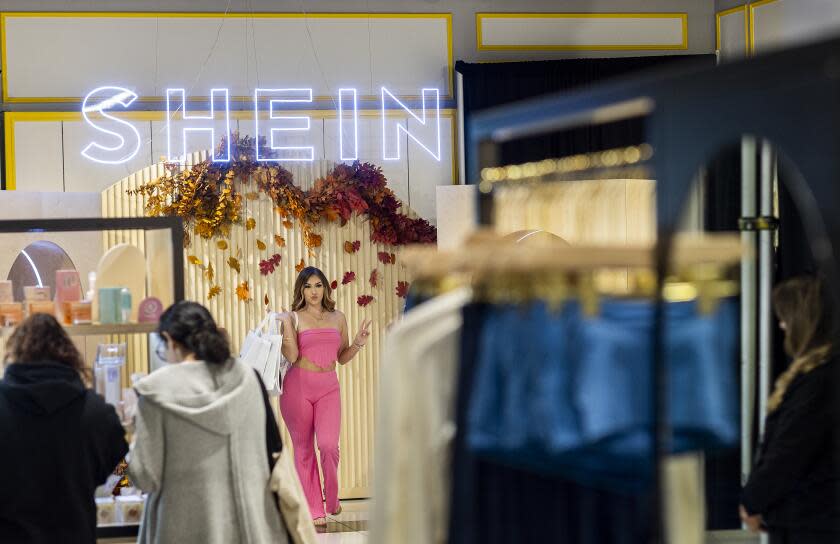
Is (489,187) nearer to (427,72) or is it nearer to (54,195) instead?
(54,195)

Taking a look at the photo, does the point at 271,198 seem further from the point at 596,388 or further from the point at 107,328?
the point at 596,388

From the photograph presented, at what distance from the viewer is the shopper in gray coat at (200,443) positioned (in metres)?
3.62

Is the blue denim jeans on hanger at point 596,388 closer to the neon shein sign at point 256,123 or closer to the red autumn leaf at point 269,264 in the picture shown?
the red autumn leaf at point 269,264

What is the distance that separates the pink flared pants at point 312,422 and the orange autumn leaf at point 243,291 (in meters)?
0.95

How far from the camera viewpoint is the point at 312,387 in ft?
21.3

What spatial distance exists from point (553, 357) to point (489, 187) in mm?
683

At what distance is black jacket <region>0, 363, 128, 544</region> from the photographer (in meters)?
3.47

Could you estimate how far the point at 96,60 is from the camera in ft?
25.1

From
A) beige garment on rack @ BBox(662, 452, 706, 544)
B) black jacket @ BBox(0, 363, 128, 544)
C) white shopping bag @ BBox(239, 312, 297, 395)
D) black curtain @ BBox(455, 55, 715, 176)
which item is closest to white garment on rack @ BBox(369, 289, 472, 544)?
beige garment on rack @ BBox(662, 452, 706, 544)

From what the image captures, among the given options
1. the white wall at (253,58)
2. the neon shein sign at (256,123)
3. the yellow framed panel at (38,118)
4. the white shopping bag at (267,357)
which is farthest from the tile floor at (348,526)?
the yellow framed panel at (38,118)

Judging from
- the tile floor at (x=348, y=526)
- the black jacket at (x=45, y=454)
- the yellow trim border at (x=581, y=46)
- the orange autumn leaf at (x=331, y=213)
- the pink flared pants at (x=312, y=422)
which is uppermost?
the yellow trim border at (x=581, y=46)

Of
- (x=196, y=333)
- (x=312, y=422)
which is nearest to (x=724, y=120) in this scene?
(x=196, y=333)

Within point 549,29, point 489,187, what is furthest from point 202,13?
point 489,187

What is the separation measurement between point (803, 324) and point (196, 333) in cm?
205
